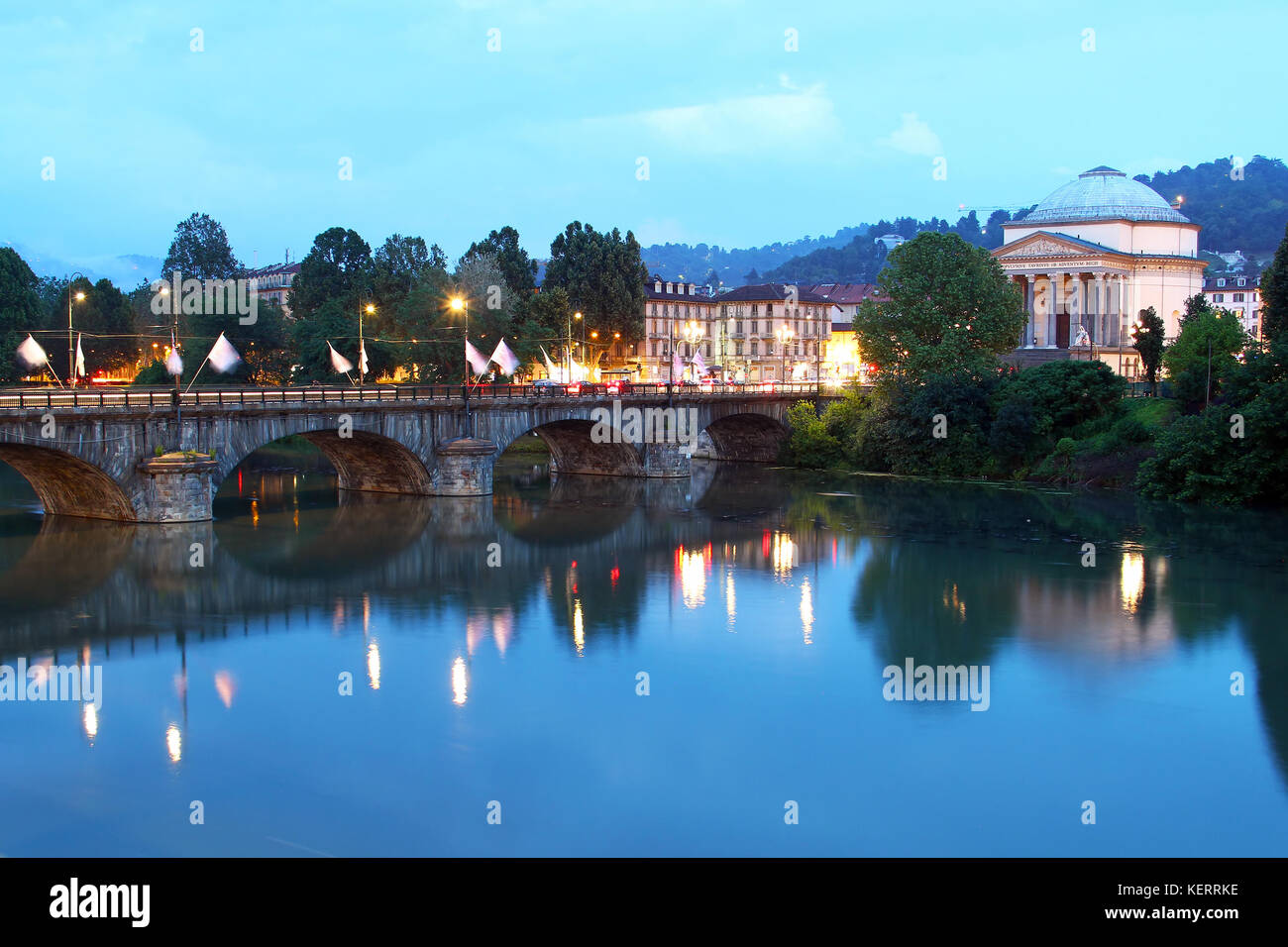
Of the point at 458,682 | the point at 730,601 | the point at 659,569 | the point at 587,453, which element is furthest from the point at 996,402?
the point at 458,682

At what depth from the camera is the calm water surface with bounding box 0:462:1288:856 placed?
2120 centimetres

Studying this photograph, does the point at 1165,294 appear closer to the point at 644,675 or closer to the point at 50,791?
the point at 644,675

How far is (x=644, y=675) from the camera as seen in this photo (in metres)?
29.8

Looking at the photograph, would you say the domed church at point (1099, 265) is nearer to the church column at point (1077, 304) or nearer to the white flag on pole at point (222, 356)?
the church column at point (1077, 304)

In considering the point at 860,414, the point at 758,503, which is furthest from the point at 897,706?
the point at 860,414

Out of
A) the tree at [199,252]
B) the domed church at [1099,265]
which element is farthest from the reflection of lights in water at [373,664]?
the tree at [199,252]

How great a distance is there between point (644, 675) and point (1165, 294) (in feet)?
299

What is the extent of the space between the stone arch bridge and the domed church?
3220cm

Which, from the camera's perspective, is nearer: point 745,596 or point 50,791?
point 50,791

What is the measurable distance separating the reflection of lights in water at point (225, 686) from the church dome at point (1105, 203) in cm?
9337

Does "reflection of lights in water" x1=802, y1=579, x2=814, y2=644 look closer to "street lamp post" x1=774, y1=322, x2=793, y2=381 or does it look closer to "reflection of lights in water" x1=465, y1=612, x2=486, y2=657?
"reflection of lights in water" x1=465, y1=612, x2=486, y2=657

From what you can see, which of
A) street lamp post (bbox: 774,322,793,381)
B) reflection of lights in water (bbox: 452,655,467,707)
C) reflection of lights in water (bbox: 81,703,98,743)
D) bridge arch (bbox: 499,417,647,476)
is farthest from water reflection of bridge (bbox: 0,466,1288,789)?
street lamp post (bbox: 774,322,793,381)

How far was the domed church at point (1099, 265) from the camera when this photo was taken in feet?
334

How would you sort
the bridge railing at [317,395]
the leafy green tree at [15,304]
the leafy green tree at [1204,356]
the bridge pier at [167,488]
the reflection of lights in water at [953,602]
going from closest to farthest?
1. the reflection of lights in water at [953,602]
2. the bridge railing at [317,395]
3. the bridge pier at [167,488]
4. the leafy green tree at [1204,356]
5. the leafy green tree at [15,304]
